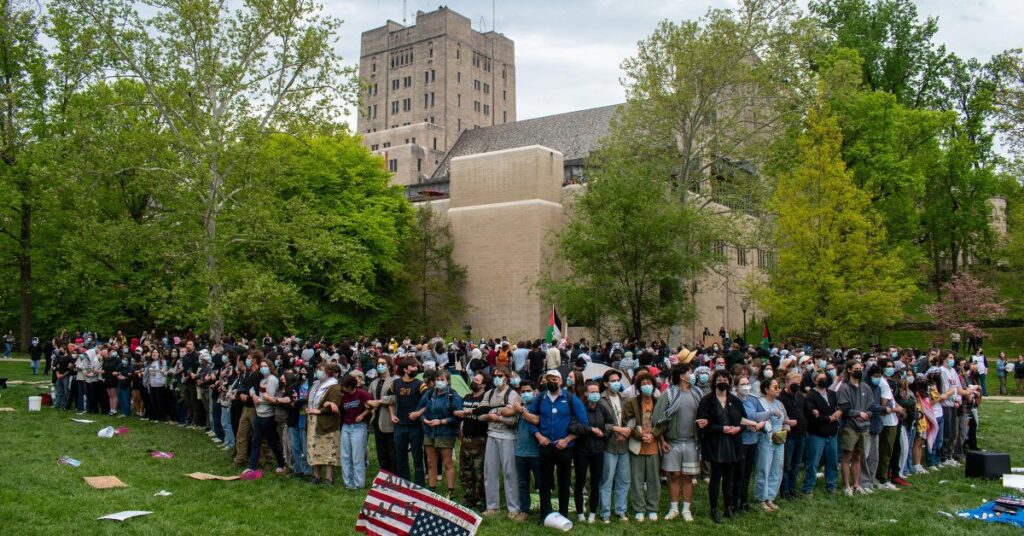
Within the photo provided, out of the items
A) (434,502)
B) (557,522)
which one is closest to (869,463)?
(557,522)

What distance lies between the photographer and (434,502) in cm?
836

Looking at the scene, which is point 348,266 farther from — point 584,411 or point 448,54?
point 448,54

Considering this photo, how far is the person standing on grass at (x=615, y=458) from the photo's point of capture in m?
10.6

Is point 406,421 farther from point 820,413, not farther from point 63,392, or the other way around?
point 63,392

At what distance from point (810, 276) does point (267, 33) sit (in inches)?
899

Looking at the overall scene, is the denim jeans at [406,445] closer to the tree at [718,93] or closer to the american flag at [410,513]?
the american flag at [410,513]

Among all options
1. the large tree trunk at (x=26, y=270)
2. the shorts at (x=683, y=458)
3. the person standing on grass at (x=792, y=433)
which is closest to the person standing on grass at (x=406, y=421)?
the shorts at (x=683, y=458)

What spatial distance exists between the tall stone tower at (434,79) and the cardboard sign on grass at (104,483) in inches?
3445

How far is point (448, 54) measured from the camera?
10638cm

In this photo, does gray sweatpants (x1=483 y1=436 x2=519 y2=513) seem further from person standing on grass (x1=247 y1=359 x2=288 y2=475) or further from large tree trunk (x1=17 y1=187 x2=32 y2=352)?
large tree trunk (x1=17 y1=187 x2=32 y2=352)

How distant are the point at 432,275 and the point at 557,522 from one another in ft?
142

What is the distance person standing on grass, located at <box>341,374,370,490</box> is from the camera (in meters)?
12.2

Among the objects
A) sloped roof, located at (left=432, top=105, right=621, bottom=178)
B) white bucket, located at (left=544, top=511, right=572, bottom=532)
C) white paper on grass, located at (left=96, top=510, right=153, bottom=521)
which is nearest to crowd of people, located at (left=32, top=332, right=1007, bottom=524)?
white bucket, located at (left=544, top=511, right=572, bottom=532)

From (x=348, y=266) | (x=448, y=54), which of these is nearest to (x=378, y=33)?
(x=448, y=54)
